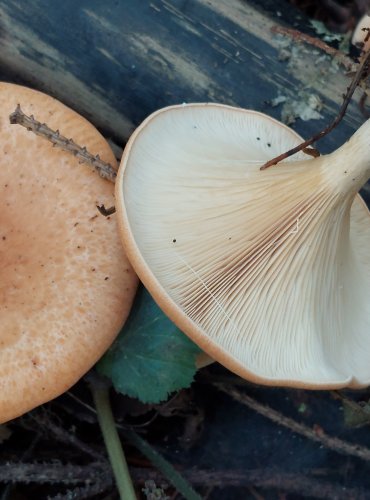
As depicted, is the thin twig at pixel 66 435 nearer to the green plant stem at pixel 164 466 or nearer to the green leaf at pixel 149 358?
the green plant stem at pixel 164 466

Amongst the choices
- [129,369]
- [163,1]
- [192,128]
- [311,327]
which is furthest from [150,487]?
[163,1]

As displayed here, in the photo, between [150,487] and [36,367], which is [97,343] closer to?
[36,367]

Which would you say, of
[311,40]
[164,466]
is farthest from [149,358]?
[311,40]

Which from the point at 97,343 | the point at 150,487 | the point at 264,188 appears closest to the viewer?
the point at 264,188

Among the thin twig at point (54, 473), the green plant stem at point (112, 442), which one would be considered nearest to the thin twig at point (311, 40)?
the green plant stem at point (112, 442)

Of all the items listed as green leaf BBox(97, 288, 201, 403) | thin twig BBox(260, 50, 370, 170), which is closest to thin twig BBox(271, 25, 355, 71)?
thin twig BBox(260, 50, 370, 170)

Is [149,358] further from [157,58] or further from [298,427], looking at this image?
[157,58]
